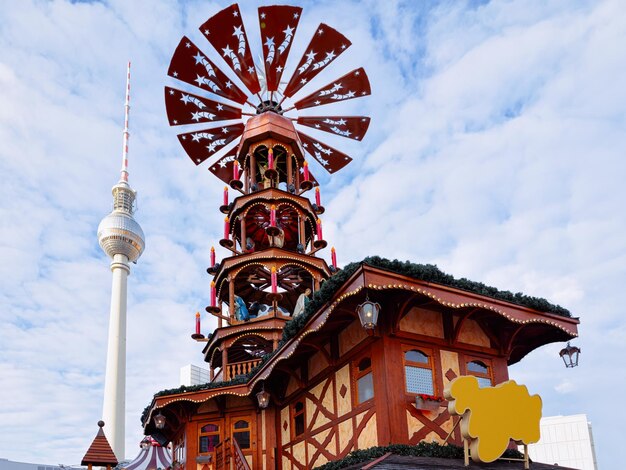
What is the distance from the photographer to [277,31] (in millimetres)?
25266

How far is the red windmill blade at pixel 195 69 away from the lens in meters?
25.0

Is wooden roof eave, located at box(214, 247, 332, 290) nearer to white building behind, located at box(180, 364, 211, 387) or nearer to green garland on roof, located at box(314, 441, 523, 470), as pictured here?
green garland on roof, located at box(314, 441, 523, 470)

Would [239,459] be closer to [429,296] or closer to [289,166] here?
[429,296]

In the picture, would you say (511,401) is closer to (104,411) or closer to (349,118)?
(349,118)

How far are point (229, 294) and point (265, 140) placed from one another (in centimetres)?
597

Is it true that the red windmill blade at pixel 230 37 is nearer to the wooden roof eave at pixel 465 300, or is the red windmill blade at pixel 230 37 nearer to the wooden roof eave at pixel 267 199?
the wooden roof eave at pixel 267 199

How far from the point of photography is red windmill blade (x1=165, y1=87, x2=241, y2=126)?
2616 centimetres

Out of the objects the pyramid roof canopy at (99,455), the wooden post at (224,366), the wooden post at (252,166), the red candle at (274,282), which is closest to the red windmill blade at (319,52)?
the wooden post at (252,166)

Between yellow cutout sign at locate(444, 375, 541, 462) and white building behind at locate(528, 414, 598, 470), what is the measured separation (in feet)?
256

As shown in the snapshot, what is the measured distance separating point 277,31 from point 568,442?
3022 inches

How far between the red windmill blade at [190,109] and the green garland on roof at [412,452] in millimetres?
16183

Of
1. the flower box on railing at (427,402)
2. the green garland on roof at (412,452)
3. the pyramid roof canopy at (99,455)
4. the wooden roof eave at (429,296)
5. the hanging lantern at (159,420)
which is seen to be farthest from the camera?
the hanging lantern at (159,420)

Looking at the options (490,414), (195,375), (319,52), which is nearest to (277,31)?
(319,52)

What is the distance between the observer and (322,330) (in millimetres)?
15398
